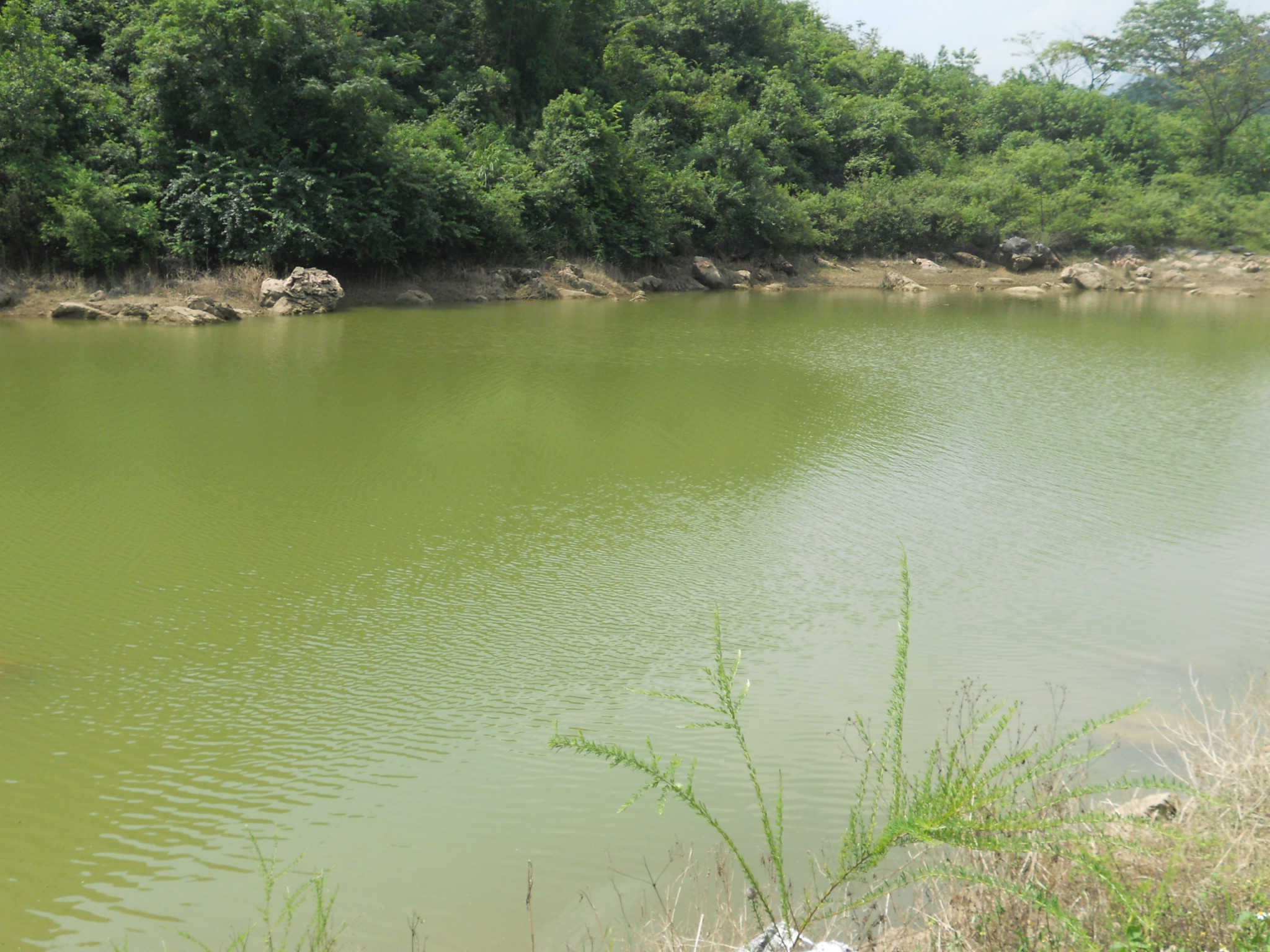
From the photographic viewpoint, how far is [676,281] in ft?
Result: 86.0

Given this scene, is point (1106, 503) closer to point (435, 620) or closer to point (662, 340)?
point (435, 620)

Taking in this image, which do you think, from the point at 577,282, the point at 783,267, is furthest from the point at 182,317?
the point at 783,267

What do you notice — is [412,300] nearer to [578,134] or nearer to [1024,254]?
[578,134]

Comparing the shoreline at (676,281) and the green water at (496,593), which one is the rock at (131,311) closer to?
the shoreline at (676,281)

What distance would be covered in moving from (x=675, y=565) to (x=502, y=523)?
143 centimetres

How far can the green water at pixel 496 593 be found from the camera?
3549mm

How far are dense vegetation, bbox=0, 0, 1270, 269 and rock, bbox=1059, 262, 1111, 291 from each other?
2.44 m

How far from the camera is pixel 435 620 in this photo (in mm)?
5496

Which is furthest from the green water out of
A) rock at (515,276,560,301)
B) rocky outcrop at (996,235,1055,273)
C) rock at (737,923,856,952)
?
rocky outcrop at (996,235,1055,273)

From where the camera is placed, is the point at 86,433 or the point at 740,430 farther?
the point at 740,430

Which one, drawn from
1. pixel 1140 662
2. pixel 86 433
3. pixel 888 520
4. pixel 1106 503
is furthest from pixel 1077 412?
pixel 86 433

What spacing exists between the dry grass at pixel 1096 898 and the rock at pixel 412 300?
18.2 meters

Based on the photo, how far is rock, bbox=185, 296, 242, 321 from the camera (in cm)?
1680

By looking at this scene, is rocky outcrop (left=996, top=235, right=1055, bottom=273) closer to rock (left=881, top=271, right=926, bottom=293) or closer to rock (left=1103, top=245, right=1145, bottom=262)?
rock (left=1103, top=245, right=1145, bottom=262)
